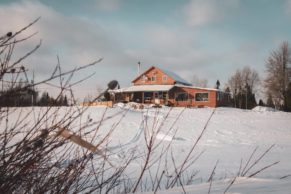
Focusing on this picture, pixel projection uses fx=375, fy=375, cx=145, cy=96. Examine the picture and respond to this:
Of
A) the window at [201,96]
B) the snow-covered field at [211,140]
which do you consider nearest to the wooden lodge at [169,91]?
the window at [201,96]

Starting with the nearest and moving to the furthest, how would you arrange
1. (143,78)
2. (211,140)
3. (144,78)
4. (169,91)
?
(211,140)
(169,91)
(144,78)
(143,78)

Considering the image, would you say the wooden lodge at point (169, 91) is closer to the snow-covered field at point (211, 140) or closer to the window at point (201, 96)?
the window at point (201, 96)

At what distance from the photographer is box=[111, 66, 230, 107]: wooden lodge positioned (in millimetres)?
Answer: 41938

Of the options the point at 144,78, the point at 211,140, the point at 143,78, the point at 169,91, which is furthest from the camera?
the point at 143,78

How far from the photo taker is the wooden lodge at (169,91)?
41.9 m

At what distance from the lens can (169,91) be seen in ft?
140

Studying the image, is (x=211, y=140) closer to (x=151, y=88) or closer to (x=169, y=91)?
(x=169, y=91)

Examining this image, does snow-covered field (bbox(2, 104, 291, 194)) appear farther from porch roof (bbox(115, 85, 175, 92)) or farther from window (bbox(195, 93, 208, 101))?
window (bbox(195, 93, 208, 101))

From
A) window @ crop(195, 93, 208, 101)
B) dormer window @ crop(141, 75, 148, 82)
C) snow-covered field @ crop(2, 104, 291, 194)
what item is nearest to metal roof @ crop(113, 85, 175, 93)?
dormer window @ crop(141, 75, 148, 82)

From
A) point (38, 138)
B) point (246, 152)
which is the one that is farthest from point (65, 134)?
point (246, 152)

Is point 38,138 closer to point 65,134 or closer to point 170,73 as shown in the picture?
point 65,134

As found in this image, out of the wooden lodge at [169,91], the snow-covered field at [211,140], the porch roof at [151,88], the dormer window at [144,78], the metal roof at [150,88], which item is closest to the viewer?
the snow-covered field at [211,140]

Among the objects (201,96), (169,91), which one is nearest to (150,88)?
(169,91)

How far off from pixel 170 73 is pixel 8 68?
45017 mm
